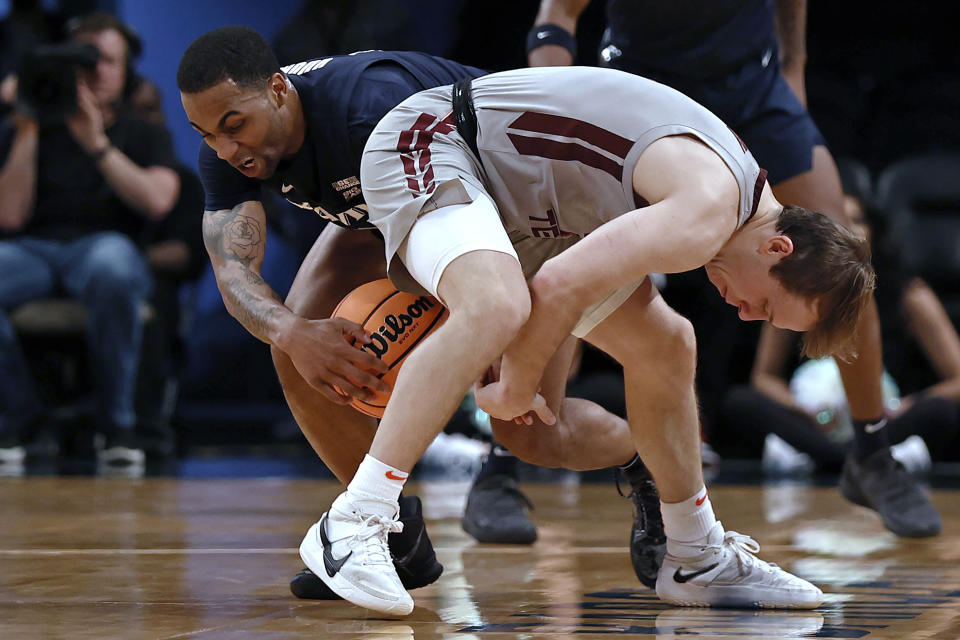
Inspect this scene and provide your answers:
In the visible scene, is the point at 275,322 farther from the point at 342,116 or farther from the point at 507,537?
the point at 507,537

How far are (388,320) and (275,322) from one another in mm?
207

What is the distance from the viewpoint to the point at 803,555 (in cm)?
288

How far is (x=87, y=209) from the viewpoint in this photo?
5637 millimetres

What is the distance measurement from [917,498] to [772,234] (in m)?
1.47

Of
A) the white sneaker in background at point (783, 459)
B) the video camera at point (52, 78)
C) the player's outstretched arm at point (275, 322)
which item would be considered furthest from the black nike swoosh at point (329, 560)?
the video camera at point (52, 78)

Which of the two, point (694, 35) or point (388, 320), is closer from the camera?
point (388, 320)

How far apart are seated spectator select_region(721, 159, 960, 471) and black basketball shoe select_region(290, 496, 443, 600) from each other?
3.27 metres

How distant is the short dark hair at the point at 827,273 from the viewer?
213cm

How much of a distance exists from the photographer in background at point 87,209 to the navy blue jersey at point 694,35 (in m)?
2.87

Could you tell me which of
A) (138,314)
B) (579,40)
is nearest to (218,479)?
(138,314)

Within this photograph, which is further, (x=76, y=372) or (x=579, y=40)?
(x=579, y=40)

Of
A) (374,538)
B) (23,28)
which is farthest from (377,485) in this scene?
(23,28)

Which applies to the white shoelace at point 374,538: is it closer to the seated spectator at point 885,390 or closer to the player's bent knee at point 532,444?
the player's bent knee at point 532,444

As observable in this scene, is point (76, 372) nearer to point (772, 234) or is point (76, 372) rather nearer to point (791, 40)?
point (791, 40)
